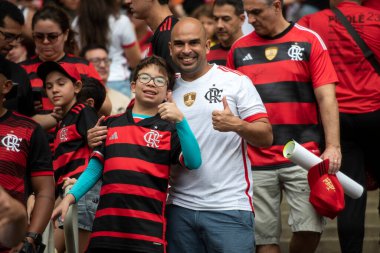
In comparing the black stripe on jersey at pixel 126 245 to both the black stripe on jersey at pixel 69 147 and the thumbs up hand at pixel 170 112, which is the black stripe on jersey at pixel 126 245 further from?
the black stripe on jersey at pixel 69 147

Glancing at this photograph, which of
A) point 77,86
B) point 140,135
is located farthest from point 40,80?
point 140,135

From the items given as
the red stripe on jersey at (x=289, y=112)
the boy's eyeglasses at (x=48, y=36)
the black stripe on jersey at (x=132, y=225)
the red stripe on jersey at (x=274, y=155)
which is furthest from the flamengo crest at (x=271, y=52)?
the boy's eyeglasses at (x=48, y=36)

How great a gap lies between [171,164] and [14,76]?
1622 mm

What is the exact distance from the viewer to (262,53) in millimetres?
7578

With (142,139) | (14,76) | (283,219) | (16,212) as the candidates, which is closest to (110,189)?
(142,139)

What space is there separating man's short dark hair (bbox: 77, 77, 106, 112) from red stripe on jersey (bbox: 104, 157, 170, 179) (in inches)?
62.8

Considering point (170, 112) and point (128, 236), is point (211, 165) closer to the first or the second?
point (170, 112)

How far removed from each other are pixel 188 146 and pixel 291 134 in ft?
5.13

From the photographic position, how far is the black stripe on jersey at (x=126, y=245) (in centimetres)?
621

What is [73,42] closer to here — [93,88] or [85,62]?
[85,62]

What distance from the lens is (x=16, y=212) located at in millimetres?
4340

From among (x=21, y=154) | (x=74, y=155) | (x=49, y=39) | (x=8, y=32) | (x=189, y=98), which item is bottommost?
(x=74, y=155)

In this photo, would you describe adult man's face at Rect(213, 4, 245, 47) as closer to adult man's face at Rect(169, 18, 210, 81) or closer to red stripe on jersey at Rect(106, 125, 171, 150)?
adult man's face at Rect(169, 18, 210, 81)

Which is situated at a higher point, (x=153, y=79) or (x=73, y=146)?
(x=153, y=79)
